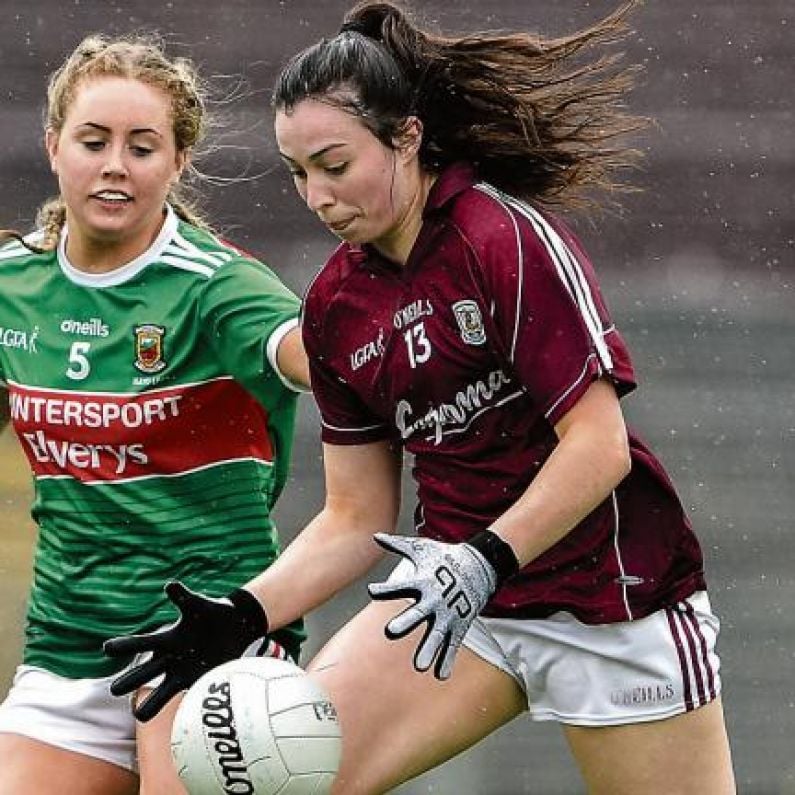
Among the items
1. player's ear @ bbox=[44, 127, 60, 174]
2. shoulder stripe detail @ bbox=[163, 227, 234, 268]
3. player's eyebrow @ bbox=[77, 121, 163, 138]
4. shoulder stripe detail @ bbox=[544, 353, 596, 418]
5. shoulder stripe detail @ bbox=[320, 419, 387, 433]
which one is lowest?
shoulder stripe detail @ bbox=[320, 419, 387, 433]

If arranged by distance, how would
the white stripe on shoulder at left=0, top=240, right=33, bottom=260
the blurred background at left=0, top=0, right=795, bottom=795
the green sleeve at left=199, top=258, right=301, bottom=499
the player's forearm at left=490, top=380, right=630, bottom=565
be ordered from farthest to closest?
the blurred background at left=0, top=0, right=795, bottom=795 < the white stripe on shoulder at left=0, top=240, right=33, bottom=260 < the green sleeve at left=199, top=258, right=301, bottom=499 < the player's forearm at left=490, top=380, right=630, bottom=565

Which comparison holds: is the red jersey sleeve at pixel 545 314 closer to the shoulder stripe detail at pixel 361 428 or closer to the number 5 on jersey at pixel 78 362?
the shoulder stripe detail at pixel 361 428

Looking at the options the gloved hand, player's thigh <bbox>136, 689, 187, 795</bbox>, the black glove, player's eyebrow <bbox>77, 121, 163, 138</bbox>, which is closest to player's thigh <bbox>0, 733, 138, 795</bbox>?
player's thigh <bbox>136, 689, 187, 795</bbox>

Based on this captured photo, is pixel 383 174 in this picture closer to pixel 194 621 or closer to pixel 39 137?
pixel 194 621

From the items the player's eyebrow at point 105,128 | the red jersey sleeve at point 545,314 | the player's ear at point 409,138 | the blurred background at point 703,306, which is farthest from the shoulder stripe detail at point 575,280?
the blurred background at point 703,306

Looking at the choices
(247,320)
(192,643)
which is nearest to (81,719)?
(192,643)

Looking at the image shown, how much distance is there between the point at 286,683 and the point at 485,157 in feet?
2.99

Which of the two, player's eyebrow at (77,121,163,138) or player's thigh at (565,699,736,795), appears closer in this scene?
player's thigh at (565,699,736,795)

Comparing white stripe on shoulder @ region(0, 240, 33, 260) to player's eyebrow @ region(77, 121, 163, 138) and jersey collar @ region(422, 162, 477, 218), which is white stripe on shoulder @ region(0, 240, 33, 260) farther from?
jersey collar @ region(422, 162, 477, 218)

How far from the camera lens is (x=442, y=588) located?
10.4 ft

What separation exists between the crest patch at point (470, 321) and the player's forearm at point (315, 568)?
525 mm

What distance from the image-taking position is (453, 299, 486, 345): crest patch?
3379 mm

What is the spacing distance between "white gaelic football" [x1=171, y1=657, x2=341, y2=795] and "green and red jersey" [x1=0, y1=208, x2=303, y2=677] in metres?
0.55

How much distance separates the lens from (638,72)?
575cm
